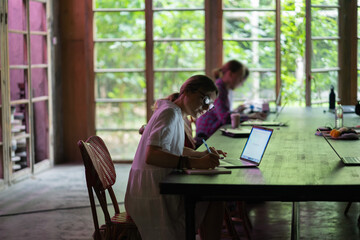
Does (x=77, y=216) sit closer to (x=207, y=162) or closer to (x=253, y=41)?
(x=207, y=162)

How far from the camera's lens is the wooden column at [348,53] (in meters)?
9.02

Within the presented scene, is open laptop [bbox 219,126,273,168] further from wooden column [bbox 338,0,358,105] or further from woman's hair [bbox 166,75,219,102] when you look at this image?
wooden column [bbox 338,0,358,105]

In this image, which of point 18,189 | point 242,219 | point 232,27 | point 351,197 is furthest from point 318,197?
point 232,27

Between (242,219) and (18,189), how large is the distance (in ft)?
10.6

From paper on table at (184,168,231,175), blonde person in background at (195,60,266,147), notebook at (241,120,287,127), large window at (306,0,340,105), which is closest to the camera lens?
paper on table at (184,168,231,175)

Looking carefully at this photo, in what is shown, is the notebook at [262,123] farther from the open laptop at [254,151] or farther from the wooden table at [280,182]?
the open laptop at [254,151]

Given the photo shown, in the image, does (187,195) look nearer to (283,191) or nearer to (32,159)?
(283,191)

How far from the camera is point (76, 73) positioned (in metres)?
9.09

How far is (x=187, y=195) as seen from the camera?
3.04m

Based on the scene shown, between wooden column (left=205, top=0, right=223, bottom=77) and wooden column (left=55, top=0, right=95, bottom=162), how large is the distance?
1.70 m

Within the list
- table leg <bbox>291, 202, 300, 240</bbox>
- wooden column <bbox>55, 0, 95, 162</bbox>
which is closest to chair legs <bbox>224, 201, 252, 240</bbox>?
table leg <bbox>291, 202, 300, 240</bbox>

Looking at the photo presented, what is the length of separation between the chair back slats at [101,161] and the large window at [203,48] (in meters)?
5.10

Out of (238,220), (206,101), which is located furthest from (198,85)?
(238,220)

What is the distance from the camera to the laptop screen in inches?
140
